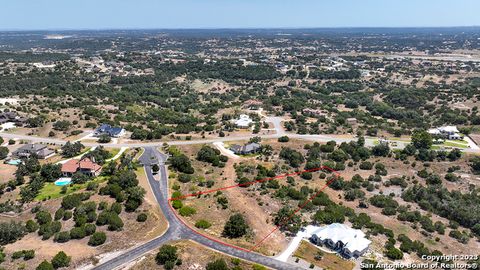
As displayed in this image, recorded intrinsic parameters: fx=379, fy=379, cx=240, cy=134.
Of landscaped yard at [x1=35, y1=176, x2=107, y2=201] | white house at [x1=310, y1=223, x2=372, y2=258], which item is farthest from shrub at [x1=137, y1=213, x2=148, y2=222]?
white house at [x1=310, y1=223, x2=372, y2=258]

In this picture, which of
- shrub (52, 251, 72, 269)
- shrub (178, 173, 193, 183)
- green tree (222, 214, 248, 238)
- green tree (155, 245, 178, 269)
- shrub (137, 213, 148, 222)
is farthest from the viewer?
shrub (178, 173, 193, 183)

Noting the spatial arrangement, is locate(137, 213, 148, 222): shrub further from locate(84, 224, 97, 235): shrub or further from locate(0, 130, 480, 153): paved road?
locate(0, 130, 480, 153): paved road

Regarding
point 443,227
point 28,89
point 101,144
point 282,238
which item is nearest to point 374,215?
point 443,227

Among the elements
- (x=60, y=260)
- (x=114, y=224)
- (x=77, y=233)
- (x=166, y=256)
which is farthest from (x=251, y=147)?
(x=60, y=260)

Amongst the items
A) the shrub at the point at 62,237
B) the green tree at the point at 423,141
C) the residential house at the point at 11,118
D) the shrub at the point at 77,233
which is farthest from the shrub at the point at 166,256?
the residential house at the point at 11,118

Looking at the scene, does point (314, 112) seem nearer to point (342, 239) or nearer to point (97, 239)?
point (342, 239)

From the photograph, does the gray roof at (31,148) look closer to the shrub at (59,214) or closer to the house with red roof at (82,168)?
the house with red roof at (82,168)

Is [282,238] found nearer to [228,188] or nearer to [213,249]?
[213,249]
